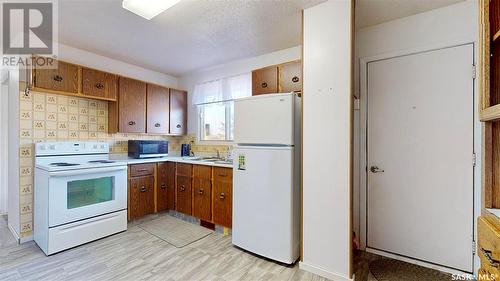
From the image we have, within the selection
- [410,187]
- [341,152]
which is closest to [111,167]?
[341,152]

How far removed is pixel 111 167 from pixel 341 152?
2.65 m

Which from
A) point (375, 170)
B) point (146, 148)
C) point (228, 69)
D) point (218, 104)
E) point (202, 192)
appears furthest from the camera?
point (218, 104)

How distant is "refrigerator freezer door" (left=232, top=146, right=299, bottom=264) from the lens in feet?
6.93

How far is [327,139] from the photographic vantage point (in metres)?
1.94

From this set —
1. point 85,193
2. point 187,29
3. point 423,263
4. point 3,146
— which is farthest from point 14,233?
point 423,263

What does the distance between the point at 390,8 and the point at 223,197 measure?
2692mm

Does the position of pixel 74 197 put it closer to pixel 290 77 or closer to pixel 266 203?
pixel 266 203

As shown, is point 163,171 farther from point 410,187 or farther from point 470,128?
point 470,128

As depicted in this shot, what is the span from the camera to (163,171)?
345cm

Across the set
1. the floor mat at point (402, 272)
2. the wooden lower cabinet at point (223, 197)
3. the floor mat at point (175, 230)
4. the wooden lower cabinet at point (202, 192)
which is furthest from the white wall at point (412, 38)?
the floor mat at point (175, 230)

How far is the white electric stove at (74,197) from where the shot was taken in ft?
7.47

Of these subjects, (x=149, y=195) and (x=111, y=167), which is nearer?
(x=111, y=167)

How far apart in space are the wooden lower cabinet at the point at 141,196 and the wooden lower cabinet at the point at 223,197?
3.47 ft

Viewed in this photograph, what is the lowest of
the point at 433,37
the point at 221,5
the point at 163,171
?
the point at 163,171
